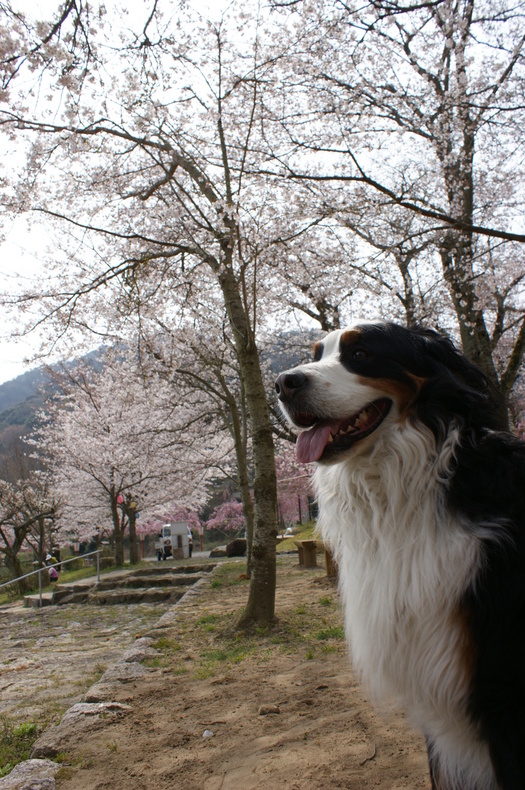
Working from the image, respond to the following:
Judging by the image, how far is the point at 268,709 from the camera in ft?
11.5

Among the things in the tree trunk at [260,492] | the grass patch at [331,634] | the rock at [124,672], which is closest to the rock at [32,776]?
the rock at [124,672]

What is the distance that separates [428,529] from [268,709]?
87.4 inches

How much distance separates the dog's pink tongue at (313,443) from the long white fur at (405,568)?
0.08 meters

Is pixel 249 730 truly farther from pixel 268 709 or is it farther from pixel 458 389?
pixel 458 389

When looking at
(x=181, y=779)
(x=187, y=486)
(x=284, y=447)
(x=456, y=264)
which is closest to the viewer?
(x=181, y=779)

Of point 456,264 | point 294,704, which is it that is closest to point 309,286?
point 456,264

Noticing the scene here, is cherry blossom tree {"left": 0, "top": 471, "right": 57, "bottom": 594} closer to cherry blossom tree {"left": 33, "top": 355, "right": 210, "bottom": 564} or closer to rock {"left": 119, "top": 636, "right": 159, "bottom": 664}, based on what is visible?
cherry blossom tree {"left": 33, "top": 355, "right": 210, "bottom": 564}

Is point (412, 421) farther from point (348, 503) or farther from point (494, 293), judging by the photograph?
point (494, 293)

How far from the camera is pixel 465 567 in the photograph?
183cm

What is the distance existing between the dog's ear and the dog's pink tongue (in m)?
0.40

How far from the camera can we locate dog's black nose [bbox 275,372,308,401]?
2.26 metres

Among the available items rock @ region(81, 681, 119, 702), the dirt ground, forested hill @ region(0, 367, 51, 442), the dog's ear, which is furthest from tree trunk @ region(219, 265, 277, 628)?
forested hill @ region(0, 367, 51, 442)

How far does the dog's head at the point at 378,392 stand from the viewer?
2119mm

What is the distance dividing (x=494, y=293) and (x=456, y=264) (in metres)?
2.03
